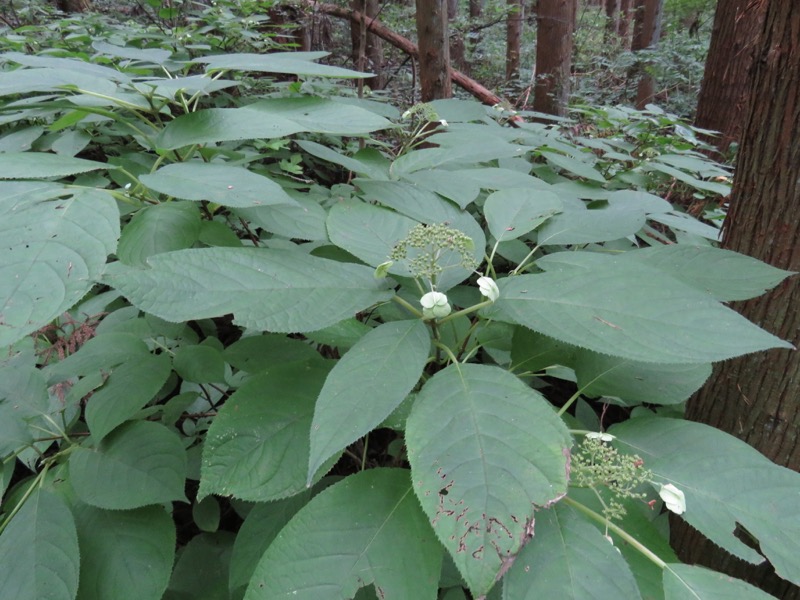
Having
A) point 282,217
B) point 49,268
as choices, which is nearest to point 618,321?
point 282,217

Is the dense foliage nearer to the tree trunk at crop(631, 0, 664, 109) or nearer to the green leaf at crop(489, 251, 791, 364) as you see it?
the green leaf at crop(489, 251, 791, 364)

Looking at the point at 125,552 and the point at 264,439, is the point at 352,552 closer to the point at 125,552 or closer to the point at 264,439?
the point at 264,439

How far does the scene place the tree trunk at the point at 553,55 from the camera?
17.6ft

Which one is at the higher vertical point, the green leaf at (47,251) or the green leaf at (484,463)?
the green leaf at (47,251)

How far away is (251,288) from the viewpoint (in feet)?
2.36

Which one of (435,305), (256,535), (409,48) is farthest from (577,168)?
(409,48)

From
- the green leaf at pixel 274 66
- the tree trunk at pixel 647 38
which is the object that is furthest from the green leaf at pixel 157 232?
the tree trunk at pixel 647 38

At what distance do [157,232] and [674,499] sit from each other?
3.29 feet

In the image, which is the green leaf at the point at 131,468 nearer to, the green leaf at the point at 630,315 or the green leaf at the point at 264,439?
the green leaf at the point at 264,439

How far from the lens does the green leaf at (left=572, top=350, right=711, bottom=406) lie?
Result: 0.85 metres

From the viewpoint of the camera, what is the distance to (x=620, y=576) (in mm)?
612

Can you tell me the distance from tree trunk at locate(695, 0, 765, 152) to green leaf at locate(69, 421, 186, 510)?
463 centimetres

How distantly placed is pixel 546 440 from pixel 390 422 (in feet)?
0.99

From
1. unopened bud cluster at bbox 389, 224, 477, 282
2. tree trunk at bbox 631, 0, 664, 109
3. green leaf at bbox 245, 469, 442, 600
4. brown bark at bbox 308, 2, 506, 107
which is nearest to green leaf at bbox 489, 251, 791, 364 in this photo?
unopened bud cluster at bbox 389, 224, 477, 282
